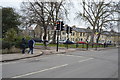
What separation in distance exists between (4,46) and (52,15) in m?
28.4

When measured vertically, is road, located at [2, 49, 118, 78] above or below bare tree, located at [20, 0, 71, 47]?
below

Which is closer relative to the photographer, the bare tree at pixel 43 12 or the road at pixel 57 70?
the road at pixel 57 70

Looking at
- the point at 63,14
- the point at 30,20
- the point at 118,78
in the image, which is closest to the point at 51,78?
the point at 118,78

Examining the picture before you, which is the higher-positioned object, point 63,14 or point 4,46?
point 63,14

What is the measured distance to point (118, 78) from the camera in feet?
25.7

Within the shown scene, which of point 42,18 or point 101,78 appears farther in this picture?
point 42,18

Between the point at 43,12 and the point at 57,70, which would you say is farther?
the point at 43,12

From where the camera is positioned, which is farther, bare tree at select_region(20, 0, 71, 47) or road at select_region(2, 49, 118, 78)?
bare tree at select_region(20, 0, 71, 47)

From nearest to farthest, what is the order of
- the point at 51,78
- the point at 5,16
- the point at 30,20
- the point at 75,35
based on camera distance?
the point at 51,78
the point at 5,16
the point at 30,20
the point at 75,35

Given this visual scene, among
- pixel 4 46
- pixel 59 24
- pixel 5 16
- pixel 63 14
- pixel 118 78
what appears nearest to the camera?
pixel 118 78

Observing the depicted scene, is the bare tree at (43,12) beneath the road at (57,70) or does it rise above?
above

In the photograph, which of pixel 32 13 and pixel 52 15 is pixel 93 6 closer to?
pixel 52 15

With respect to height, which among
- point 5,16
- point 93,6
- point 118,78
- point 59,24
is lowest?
point 118,78

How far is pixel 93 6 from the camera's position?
172 ft
